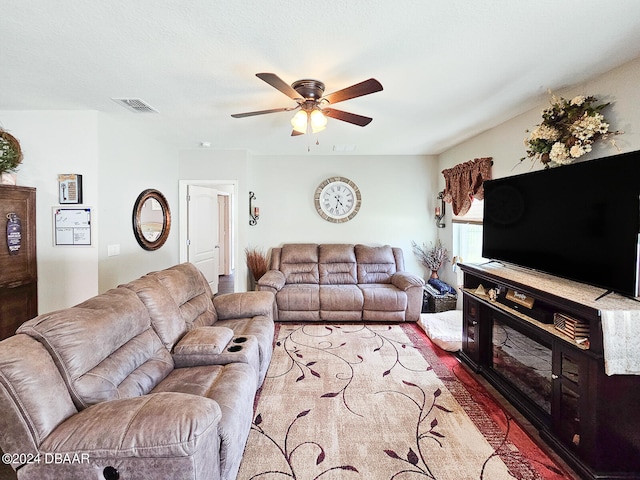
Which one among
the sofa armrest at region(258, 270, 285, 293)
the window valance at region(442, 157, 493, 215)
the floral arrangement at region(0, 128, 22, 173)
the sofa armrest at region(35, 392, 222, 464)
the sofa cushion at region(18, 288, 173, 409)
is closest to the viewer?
the sofa armrest at region(35, 392, 222, 464)

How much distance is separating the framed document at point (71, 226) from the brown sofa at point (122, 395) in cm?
149

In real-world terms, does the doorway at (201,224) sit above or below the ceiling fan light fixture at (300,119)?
below

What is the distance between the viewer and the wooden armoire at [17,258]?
2.59 m

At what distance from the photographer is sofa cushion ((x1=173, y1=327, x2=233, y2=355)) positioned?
1970 mm

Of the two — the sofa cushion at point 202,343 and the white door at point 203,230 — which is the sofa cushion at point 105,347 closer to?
the sofa cushion at point 202,343

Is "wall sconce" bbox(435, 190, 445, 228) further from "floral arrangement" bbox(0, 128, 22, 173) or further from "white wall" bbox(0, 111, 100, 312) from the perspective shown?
"floral arrangement" bbox(0, 128, 22, 173)

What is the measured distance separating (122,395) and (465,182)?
4.12m

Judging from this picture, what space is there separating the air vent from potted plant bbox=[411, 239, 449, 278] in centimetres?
421

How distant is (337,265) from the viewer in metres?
4.69

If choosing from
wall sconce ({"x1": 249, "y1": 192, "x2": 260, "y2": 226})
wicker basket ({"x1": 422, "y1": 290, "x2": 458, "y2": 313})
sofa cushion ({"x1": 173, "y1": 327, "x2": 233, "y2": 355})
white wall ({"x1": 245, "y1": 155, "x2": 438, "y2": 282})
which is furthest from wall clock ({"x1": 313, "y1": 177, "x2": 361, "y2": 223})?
sofa cushion ({"x1": 173, "y1": 327, "x2": 233, "y2": 355})

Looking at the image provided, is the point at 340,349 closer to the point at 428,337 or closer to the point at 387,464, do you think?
the point at 428,337

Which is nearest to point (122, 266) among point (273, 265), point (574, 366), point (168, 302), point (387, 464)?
point (168, 302)

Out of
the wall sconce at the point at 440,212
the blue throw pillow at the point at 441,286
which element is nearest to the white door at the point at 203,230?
the blue throw pillow at the point at 441,286

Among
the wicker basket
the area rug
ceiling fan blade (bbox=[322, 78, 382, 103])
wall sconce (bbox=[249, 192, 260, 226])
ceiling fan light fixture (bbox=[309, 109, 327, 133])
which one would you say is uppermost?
ceiling fan blade (bbox=[322, 78, 382, 103])
